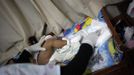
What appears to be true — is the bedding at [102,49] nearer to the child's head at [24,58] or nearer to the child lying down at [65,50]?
the child lying down at [65,50]

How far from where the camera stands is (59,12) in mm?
1634

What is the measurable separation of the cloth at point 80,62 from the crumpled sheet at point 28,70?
0.20 feet

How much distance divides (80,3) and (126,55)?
563 mm

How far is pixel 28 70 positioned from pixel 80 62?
1.04 ft

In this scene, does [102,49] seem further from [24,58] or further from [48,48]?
[24,58]

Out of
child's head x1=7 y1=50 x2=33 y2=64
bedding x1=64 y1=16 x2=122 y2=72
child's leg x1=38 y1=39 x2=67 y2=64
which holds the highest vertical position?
child's head x1=7 y1=50 x2=33 y2=64

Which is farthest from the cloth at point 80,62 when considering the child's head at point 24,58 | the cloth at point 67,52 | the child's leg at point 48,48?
the child's head at point 24,58

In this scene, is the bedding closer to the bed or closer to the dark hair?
the bed

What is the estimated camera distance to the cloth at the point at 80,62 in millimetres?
1162

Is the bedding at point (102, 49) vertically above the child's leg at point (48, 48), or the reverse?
the child's leg at point (48, 48)

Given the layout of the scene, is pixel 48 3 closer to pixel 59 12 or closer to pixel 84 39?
pixel 59 12

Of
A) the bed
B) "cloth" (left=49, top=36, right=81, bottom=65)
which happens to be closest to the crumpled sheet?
the bed

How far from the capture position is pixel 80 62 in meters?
1.21

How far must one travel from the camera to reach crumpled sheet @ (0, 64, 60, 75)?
44.6 inches
